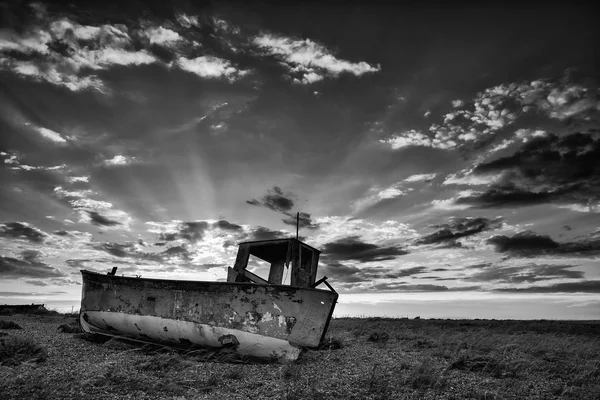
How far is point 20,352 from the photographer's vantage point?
27.1ft

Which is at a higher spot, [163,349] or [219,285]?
[219,285]

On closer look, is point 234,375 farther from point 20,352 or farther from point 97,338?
point 97,338

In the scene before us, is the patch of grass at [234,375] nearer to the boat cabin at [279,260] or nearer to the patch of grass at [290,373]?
the patch of grass at [290,373]

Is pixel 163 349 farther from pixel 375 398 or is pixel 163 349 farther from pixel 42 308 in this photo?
pixel 42 308

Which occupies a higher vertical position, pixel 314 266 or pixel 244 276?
pixel 314 266

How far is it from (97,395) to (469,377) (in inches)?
300

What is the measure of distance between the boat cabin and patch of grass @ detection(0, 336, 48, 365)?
473 cm

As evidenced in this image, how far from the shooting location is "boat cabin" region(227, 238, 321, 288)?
10.1 m

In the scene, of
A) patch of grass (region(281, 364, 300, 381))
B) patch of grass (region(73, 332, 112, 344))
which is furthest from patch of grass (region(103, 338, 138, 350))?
patch of grass (region(281, 364, 300, 381))

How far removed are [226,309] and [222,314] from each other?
0.16 metres

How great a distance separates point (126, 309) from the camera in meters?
10.2

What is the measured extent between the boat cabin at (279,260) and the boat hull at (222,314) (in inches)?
36.7

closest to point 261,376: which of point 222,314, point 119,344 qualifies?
point 222,314

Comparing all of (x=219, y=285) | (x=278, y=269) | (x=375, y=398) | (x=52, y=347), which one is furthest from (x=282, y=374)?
(x=52, y=347)
